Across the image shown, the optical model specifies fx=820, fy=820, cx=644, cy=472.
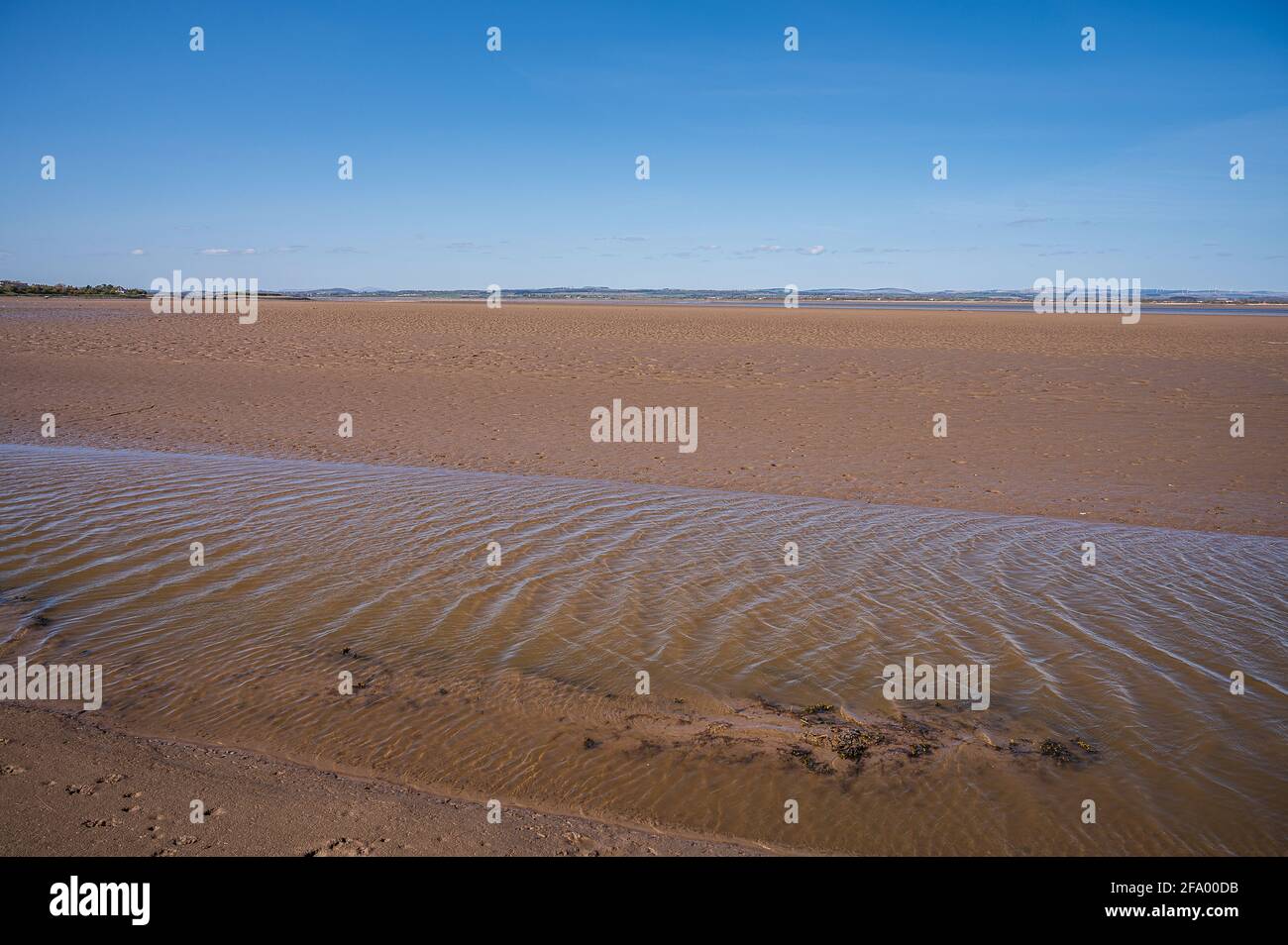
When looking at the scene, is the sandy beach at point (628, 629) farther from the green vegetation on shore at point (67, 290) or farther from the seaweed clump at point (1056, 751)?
the green vegetation on shore at point (67, 290)

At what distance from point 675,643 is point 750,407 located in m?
10.9

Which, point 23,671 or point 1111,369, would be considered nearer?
point 23,671

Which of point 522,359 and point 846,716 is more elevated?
point 522,359

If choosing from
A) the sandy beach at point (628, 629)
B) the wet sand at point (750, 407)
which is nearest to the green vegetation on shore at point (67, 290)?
the wet sand at point (750, 407)

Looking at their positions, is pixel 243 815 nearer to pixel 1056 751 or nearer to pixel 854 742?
pixel 854 742

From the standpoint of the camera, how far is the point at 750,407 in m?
16.5

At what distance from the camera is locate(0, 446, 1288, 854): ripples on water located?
14.2 ft

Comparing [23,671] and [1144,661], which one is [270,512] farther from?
[1144,661]

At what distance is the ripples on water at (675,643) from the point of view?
4.34 m

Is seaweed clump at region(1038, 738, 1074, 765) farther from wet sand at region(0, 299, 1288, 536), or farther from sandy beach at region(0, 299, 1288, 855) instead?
wet sand at region(0, 299, 1288, 536)

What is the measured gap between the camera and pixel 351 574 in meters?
7.26

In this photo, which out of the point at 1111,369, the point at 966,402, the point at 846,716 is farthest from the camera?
the point at 1111,369
